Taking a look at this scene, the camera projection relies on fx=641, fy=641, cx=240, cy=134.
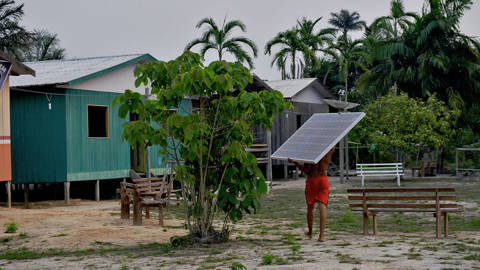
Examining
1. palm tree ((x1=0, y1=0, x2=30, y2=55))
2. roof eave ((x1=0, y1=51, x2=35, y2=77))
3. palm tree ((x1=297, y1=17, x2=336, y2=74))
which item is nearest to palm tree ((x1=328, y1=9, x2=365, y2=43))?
palm tree ((x1=297, y1=17, x2=336, y2=74))

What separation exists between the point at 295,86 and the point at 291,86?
10.5 inches

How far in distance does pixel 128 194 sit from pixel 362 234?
5.65 metres

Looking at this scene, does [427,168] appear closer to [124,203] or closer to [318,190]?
[124,203]

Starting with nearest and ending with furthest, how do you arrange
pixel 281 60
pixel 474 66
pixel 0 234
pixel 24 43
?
1. pixel 0 234
2. pixel 474 66
3. pixel 24 43
4. pixel 281 60

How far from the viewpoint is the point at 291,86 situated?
30703mm

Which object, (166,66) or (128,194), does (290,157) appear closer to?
(166,66)

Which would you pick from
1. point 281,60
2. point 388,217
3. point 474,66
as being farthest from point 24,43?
point 388,217

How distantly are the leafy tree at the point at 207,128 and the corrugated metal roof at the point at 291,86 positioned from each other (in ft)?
61.2

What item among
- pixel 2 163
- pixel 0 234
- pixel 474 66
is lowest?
pixel 0 234

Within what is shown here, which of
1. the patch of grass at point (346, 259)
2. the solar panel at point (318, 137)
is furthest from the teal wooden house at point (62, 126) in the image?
the patch of grass at point (346, 259)

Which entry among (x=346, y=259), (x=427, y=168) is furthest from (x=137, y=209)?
(x=427, y=168)

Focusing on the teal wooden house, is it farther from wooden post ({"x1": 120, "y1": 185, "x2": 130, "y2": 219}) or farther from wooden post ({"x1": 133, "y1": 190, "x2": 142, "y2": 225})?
wooden post ({"x1": 133, "y1": 190, "x2": 142, "y2": 225})

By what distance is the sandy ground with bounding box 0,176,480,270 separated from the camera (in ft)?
26.4

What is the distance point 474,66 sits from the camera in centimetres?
3372
